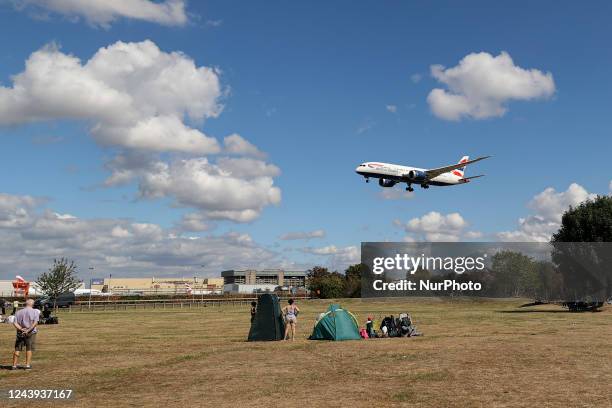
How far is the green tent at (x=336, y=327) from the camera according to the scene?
2459cm

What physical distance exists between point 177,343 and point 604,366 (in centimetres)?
1591

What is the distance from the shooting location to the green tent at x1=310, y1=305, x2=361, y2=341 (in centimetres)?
2459

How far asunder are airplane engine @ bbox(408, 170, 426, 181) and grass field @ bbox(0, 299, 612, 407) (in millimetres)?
43101

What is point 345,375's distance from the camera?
15711 mm

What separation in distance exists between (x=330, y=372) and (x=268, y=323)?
919cm

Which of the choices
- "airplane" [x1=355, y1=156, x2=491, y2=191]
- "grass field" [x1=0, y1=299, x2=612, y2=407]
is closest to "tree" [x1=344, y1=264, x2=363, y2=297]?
"airplane" [x1=355, y1=156, x2=491, y2=191]

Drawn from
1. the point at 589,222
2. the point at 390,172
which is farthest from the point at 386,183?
the point at 589,222

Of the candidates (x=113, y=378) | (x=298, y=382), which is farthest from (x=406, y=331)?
(x=113, y=378)

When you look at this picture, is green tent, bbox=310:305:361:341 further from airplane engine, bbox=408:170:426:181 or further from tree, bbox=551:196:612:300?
airplane engine, bbox=408:170:426:181

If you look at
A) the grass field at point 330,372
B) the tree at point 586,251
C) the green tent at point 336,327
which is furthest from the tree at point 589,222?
the green tent at point 336,327

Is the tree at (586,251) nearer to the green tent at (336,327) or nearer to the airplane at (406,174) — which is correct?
the airplane at (406,174)

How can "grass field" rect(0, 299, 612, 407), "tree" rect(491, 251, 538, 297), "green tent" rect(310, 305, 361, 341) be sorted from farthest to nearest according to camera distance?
"tree" rect(491, 251, 538, 297), "green tent" rect(310, 305, 361, 341), "grass field" rect(0, 299, 612, 407)

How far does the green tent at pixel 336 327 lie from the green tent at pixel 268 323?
1.48 m

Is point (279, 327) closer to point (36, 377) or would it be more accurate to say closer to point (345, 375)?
point (345, 375)
